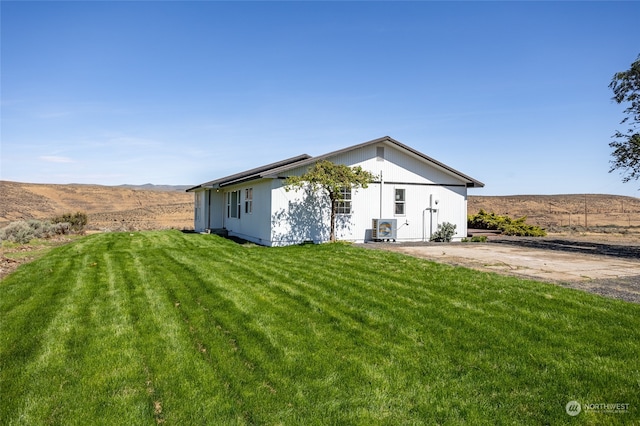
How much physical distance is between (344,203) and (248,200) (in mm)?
4635

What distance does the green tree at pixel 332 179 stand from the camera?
14898 mm

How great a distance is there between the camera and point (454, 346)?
455 centimetres

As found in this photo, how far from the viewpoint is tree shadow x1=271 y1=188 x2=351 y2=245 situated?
15.4m

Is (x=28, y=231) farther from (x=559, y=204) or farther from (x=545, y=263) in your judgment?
(x=559, y=204)

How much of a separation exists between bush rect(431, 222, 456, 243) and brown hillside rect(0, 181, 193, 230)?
29.7m

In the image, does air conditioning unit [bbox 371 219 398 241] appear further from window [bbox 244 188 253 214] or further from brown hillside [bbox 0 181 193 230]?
brown hillside [bbox 0 181 193 230]

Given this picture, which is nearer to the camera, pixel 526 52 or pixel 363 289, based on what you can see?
pixel 363 289

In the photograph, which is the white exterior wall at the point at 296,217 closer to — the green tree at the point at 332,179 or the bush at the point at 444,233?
the green tree at the point at 332,179

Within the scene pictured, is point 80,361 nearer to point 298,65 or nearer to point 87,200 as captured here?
point 298,65

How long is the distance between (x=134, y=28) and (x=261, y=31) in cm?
469

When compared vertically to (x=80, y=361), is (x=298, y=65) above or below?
above

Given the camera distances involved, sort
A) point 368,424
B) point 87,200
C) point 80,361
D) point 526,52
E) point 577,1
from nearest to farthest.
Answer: point 368,424 → point 80,361 → point 577,1 → point 526,52 → point 87,200

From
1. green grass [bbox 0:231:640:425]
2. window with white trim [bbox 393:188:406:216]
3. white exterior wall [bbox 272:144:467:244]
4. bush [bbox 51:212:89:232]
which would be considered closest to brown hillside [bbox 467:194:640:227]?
white exterior wall [bbox 272:144:467:244]

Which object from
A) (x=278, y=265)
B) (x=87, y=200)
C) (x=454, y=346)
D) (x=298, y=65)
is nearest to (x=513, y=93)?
(x=298, y=65)
